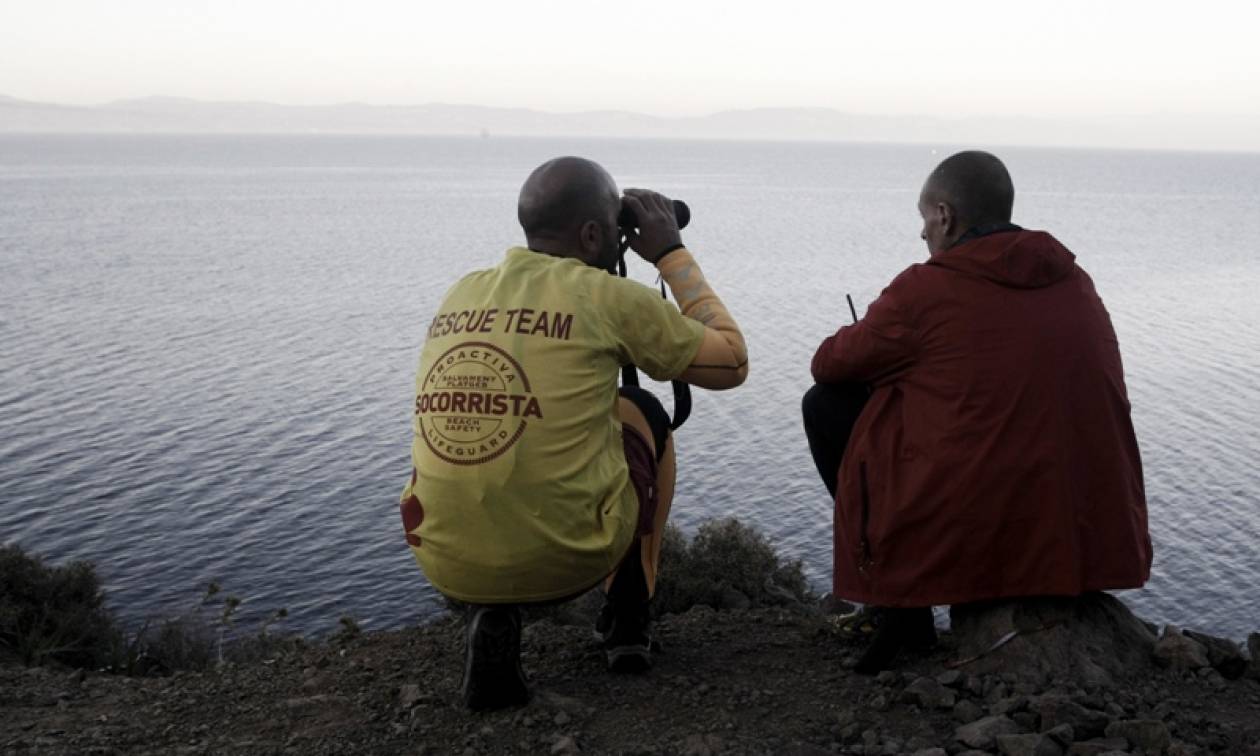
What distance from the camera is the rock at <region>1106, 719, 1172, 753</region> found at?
13.8ft

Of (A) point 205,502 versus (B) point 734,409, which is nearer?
(A) point 205,502

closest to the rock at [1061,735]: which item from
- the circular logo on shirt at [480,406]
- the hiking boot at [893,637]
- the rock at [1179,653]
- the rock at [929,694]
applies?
the rock at [929,694]

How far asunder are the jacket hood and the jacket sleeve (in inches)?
9.0

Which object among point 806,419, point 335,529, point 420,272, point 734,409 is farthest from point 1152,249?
point 806,419

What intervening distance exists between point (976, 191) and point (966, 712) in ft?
6.54

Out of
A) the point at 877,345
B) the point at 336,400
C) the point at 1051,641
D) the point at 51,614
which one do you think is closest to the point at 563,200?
the point at 877,345

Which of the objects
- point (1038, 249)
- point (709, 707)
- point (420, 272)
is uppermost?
point (1038, 249)

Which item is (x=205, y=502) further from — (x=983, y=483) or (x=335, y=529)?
(x=983, y=483)

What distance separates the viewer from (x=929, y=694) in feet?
15.5

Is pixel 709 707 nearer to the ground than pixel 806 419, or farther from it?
nearer to the ground

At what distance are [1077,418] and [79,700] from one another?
438cm

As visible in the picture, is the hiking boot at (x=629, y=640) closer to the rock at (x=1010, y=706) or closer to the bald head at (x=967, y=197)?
the rock at (x=1010, y=706)

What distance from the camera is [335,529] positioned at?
24.1 metres

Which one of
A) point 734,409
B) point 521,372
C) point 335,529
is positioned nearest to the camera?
point 521,372
